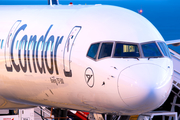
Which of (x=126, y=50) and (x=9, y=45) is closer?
(x=126, y=50)

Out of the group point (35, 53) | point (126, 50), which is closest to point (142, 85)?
point (126, 50)

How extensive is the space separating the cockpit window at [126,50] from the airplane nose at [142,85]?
22.3 inches

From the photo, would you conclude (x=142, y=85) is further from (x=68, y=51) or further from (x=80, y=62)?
(x=68, y=51)

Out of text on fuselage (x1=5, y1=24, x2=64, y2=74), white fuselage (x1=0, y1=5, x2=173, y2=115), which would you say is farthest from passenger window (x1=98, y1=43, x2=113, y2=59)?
text on fuselage (x1=5, y1=24, x2=64, y2=74)

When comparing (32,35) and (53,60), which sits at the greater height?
(32,35)

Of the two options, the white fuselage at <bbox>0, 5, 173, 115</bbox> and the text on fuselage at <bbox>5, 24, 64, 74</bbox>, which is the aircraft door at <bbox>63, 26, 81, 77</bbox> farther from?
the text on fuselage at <bbox>5, 24, 64, 74</bbox>

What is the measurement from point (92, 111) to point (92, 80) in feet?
5.34

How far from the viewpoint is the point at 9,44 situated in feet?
44.4

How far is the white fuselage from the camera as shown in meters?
10.3

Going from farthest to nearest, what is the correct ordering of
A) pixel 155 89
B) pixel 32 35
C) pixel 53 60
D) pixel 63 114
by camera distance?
pixel 63 114, pixel 32 35, pixel 53 60, pixel 155 89

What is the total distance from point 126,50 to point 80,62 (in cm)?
138

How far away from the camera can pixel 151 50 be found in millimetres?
11047

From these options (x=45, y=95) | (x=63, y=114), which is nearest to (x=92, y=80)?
(x=45, y=95)

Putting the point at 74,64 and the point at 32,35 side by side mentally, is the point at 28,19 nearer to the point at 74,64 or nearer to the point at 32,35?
the point at 32,35
